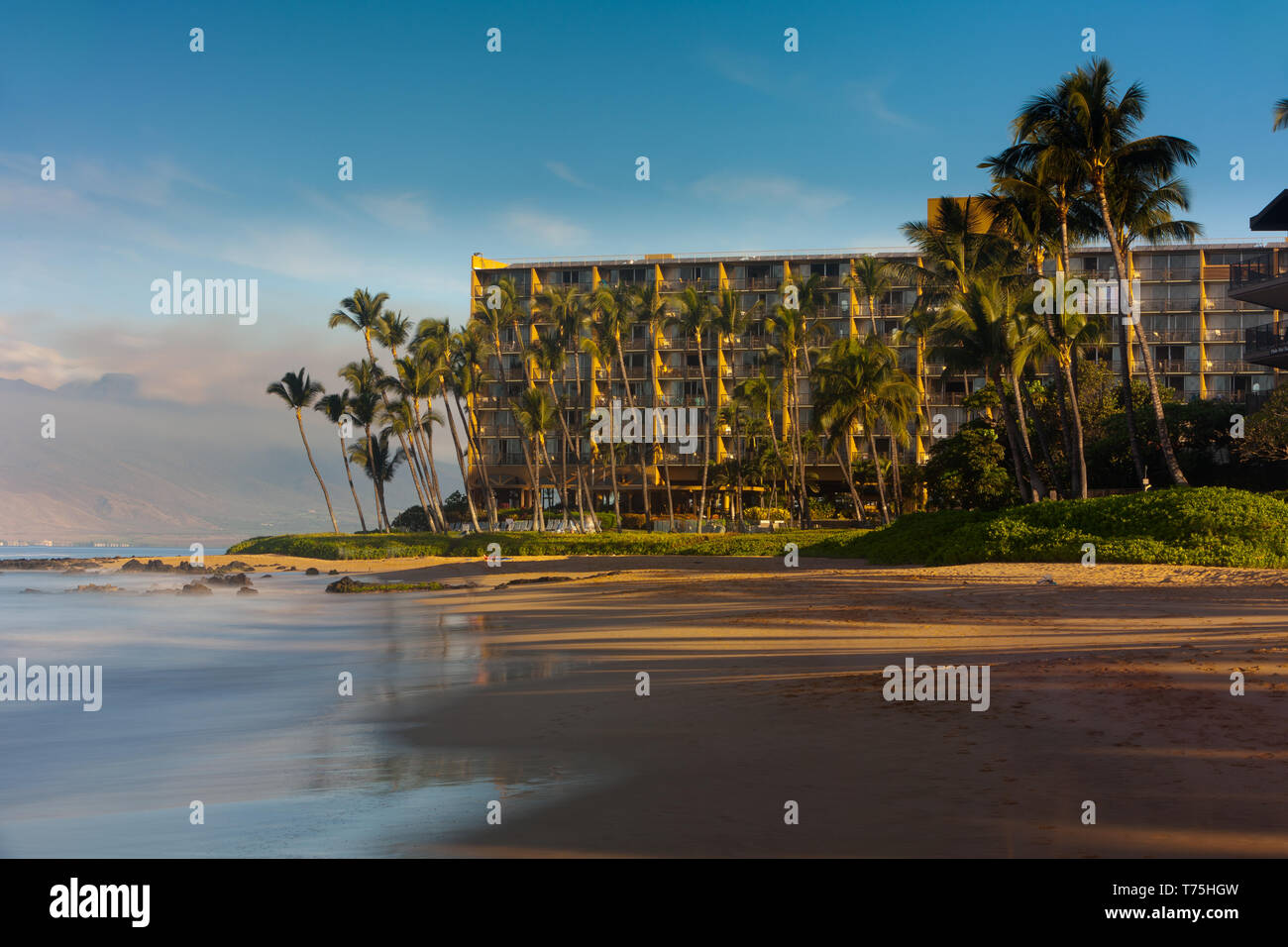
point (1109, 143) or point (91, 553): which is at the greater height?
point (1109, 143)

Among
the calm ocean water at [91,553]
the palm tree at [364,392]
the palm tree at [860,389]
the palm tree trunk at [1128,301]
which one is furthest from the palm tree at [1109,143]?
the calm ocean water at [91,553]

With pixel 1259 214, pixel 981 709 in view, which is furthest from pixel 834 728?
pixel 1259 214

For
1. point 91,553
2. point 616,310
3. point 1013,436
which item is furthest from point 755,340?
point 91,553

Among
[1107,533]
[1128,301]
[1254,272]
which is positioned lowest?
[1107,533]

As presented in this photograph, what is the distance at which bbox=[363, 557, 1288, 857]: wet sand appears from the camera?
586 cm

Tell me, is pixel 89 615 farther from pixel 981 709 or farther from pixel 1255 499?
pixel 1255 499

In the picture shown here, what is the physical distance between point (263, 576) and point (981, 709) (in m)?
44.8

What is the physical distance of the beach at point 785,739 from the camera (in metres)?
5.98

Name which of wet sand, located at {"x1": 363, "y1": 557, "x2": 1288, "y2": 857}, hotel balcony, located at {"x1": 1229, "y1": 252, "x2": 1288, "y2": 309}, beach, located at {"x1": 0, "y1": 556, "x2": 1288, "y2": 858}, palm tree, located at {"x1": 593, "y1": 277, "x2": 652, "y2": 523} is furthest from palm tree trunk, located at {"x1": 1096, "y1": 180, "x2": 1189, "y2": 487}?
palm tree, located at {"x1": 593, "y1": 277, "x2": 652, "y2": 523}

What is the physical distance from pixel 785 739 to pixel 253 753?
5.38 metres

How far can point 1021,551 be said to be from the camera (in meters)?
27.6

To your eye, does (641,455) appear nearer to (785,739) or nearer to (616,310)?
(616,310)

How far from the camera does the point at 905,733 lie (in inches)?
336

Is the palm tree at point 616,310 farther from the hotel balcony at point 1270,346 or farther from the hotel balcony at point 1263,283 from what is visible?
the hotel balcony at point 1270,346
